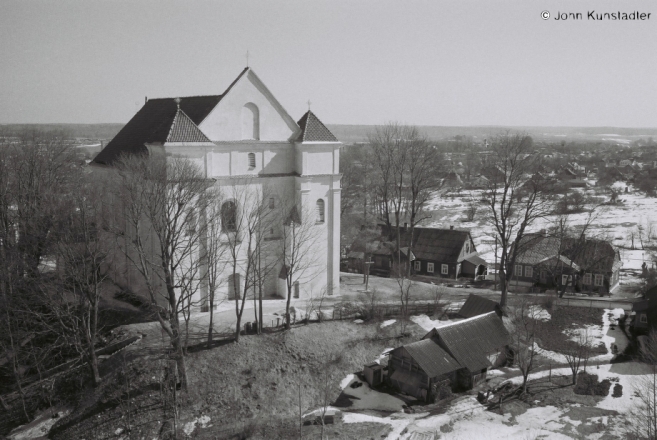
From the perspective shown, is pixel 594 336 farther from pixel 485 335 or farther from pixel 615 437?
pixel 615 437

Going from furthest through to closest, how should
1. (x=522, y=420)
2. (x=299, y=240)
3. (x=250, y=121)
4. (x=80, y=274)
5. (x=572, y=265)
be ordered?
(x=572, y=265)
(x=299, y=240)
(x=250, y=121)
(x=80, y=274)
(x=522, y=420)

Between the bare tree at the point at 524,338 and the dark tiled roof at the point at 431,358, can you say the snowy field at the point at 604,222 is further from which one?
the dark tiled roof at the point at 431,358

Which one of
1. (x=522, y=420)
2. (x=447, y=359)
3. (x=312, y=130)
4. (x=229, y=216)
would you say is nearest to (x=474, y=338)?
(x=447, y=359)

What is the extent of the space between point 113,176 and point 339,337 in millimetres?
14625

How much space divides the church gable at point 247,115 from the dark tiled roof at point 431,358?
1366cm

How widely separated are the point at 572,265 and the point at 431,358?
21389 millimetres

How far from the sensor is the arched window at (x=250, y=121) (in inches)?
1228

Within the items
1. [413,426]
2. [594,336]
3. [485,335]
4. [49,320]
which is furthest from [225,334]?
[594,336]

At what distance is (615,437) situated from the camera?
72.7ft

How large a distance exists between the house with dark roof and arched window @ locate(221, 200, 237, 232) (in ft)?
33.8

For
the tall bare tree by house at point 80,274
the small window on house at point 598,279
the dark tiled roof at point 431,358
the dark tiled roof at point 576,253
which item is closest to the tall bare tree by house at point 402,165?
the dark tiled roof at point 576,253

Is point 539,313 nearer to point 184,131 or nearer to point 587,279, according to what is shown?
point 587,279

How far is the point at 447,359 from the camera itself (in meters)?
27.0

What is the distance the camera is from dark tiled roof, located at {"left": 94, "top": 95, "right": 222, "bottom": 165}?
30.6m
